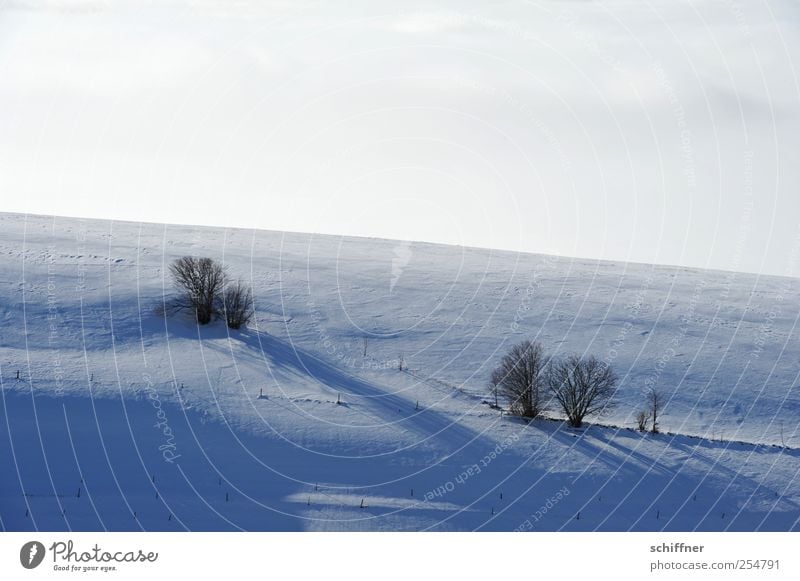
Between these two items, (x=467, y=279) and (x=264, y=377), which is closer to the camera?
(x=264, y=377)

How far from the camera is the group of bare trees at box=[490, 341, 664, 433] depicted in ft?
121

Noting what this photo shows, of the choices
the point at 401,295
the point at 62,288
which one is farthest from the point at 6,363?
the point at 401,295

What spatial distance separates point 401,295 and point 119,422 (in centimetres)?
2679

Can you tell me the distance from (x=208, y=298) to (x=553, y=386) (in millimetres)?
18175

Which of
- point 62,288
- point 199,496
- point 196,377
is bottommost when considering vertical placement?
point 199,496

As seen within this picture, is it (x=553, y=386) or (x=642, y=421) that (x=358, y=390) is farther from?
(x=642, y=421)

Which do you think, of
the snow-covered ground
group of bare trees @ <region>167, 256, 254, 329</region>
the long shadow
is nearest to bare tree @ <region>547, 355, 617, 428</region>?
→ the snow-covered ground

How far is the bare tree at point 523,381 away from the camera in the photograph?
37.0 meters

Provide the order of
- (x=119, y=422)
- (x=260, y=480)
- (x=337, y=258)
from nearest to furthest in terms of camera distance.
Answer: (x=260, y=480), (x=119, y=422), (x=337, y=258)

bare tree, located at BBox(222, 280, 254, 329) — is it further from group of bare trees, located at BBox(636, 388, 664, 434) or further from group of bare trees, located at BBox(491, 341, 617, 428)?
group of bare trees, located at BBox(636, 388, 664, 434)

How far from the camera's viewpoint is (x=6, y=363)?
37031mm

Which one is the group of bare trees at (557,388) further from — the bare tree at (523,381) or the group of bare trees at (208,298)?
Answer: the group of bare trees at (208,298)

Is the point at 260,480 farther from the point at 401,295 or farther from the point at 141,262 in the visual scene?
the point at 141,262

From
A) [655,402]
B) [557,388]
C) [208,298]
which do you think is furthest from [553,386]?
[208,298]
